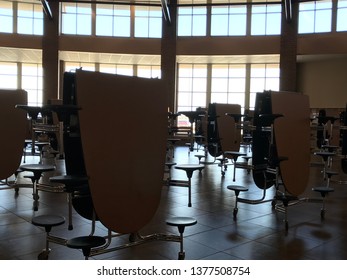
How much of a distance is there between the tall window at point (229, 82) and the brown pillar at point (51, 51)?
803 cm

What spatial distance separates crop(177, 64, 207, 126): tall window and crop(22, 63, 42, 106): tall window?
7690 mm

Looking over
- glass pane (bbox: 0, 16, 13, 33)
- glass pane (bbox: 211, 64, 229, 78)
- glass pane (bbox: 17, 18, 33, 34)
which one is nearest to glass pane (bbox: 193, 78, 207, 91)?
glass pane (bbox: 211, 64, 229, 78)

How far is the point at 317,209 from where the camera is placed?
516cm

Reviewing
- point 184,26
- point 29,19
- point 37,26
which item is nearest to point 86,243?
point 184,26

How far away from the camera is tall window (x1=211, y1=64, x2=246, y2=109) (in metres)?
20.6

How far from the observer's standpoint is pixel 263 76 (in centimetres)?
2028

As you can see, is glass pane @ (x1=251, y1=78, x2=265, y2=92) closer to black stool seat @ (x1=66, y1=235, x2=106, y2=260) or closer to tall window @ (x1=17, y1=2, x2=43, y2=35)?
tall window @ (x1=17, y1=2, x2=43, y2=35)

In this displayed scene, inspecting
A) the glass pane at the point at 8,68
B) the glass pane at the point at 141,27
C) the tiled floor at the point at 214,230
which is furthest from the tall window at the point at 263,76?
the tiled floor at the point at 214,230

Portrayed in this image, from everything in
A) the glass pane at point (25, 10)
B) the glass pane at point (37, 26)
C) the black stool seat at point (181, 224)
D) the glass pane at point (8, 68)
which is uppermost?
the glass pane at point (25, 10)

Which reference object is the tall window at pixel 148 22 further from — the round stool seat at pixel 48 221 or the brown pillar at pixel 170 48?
the round stool seat at pixel 48 221

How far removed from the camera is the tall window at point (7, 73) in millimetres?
20984

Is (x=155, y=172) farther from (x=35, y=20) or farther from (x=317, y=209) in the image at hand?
(x=35, y=20)

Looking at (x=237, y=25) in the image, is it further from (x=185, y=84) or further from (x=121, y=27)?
(x=121, y=27)

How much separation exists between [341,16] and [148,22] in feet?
28.0
